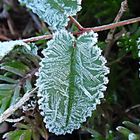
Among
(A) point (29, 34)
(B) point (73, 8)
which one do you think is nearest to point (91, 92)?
(B) point (73, 8)

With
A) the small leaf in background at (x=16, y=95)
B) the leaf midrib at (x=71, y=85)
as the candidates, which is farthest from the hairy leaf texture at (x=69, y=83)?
the small leaf in background at (x=16, y=95)

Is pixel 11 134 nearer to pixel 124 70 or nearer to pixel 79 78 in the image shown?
pixel 79 78

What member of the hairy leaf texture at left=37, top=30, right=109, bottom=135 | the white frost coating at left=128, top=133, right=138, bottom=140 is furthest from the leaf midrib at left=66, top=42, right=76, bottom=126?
the white frost coating at left=128, top=133, right=138, bottom=140

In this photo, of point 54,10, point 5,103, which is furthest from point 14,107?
point 54,10

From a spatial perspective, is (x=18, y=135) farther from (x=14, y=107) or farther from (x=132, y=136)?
(x=132, y=136)

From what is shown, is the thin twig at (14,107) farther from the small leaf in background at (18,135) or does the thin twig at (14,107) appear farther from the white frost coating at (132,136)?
the white frost coating at (132,136)

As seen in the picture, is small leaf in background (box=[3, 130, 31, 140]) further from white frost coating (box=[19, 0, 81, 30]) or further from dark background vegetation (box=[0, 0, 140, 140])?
white frost coating (box=[19, 0, 81, 30])
